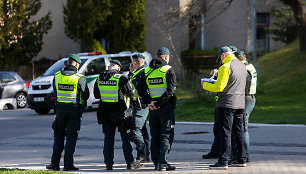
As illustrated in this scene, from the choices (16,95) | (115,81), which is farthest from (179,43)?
(115,81)

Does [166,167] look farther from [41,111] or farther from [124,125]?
[41,111]

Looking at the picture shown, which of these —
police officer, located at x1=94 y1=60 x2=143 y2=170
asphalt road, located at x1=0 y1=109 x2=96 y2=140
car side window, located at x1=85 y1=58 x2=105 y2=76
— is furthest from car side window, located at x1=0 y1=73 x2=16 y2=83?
police officer, located at x1=94 y1=60 x2=143 y2=170

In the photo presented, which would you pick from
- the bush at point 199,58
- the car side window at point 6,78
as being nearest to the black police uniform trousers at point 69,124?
the car side window at point 6,78

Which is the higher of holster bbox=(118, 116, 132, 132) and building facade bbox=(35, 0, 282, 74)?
building facade bbox=(35, 0, 282, 74)

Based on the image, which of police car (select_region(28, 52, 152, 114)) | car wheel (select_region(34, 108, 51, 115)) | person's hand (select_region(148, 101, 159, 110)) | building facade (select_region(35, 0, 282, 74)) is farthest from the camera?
building facade (select_region(35, 0, 282, 74))

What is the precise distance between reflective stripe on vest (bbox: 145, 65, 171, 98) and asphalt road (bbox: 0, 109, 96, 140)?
605 cm

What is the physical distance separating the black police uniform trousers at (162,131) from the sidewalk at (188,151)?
0.28 meters

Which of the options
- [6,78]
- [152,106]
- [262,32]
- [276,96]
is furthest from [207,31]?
[152,106]

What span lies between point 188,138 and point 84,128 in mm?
3582

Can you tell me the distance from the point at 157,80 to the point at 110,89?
0.77 m

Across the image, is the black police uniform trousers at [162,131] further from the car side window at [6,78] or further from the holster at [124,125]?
the car side window at [6,78]

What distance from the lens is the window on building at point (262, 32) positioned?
40094 millimetres

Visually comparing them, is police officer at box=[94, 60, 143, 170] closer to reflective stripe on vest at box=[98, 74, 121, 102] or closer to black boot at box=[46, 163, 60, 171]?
reflective stripe on vest at box=[98, 74, 121, 102]

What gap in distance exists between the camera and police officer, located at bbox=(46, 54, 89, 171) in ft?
30.0
